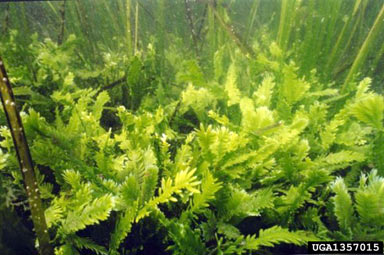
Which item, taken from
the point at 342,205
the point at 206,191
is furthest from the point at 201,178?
the point at 342,205

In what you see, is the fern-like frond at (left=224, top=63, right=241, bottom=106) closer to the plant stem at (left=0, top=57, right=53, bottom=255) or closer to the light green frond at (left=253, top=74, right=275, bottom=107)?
the light green frond at (left=253, top=74, right=275, bottom=107)

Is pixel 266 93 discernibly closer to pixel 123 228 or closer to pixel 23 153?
pixel 123 228

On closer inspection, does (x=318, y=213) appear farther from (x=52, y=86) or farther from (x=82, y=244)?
(x=52, y=86)

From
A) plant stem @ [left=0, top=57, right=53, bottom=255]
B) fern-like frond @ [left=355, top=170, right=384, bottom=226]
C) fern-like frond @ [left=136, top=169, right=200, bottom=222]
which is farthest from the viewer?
fern-like frond @ [left=355, top=170, right=384, bottom=226]

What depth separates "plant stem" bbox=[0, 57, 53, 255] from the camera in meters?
0.69

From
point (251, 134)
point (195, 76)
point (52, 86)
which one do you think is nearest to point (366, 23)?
point (195, 76)

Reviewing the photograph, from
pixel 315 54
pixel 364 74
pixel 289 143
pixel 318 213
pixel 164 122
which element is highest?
pixel 364 74

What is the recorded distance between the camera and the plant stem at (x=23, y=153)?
0.69 meters

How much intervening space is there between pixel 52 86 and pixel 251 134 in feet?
4.12

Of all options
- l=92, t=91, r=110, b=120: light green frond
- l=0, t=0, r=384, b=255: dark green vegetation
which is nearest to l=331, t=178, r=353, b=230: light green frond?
l=0, t=0, r=384, b=255: dark green vegetation

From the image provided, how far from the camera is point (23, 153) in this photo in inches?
28.5

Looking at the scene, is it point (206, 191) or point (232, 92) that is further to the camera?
point (232, 92)

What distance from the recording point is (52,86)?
176 centimetres

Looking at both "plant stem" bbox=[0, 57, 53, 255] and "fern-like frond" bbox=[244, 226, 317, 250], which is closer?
"plant stem" bbox=[0, 57, 53, 255]
